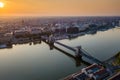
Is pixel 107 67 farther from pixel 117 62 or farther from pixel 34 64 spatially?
pixel 34 64

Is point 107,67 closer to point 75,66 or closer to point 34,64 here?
point 75,66

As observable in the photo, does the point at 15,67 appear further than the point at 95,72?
Yes

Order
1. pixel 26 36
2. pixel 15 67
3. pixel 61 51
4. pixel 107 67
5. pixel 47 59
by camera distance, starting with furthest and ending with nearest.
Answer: pixel 26 36 → pixel 61 51 → pixel 47 59 → pixel 15 67 → pixel 107 67

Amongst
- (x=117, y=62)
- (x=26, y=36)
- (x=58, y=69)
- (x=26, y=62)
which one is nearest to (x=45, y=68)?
(x=58, y=69)

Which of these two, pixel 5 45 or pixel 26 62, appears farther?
pixel 5 45

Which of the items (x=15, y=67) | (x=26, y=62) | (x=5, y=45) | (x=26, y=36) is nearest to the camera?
(x=15, y=67)

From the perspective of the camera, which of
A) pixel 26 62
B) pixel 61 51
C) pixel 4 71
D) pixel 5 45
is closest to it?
pixel 4 71

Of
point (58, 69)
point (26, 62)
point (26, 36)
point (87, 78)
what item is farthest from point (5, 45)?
point (87, 78)

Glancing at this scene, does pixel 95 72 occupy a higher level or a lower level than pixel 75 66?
higher

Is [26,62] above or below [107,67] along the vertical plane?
below
